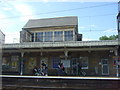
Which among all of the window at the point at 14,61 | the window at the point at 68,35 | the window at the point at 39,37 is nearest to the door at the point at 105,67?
the window at the point at 68,35

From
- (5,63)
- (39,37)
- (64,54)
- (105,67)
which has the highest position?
(39,37)

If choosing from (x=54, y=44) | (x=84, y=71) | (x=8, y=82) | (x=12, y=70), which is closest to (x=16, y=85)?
(x=8, y=82)

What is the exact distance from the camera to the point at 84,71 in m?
19.7

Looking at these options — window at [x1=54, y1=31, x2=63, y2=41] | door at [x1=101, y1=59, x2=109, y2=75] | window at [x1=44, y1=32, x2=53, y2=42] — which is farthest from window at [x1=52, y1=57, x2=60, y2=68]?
door at [x1=101, y1=59, x2=109, y2=75]

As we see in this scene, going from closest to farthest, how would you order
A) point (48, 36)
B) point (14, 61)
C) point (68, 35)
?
point (14, 61)
point (68, 35)
point (48, 36)

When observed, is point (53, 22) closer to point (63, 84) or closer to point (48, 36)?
point (48, 36)

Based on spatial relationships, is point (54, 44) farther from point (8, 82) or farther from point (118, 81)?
point (118, 81)

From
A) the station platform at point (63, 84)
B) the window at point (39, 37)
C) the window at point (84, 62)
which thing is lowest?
the station platform at point (63, 84)

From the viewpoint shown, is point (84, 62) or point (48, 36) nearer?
point (84, 62)

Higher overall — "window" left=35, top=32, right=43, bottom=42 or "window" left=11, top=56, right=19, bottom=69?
"window" left=35, top=32, right=43, bottom=42

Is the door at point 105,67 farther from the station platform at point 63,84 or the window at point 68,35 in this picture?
the station platform at point 63,84

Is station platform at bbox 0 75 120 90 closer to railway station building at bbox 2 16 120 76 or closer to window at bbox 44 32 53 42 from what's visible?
railway station building at bbox 2 16 120 76

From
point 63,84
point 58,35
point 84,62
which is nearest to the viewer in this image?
point 63,84

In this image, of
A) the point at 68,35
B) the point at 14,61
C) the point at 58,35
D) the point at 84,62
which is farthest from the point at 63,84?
the point at 58,35
